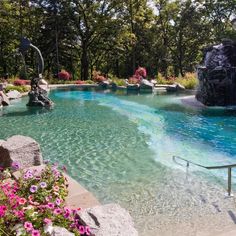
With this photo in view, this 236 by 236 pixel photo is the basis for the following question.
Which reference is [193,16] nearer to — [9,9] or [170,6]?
[170,6]

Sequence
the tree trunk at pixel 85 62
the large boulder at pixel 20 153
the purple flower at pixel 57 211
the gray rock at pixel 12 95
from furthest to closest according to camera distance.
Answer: the tree trunk at pixel 85 62 < the gray rock at pixel 12 95 < the large boulder at pixel 20 153 < the purple flower at pixel 57 211

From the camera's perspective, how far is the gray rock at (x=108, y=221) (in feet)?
12.6

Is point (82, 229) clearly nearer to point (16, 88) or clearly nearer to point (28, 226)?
point (28, 226)

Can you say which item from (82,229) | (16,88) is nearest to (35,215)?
(82,229)

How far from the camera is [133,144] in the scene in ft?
35.2

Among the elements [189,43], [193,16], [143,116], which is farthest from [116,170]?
[189,43]

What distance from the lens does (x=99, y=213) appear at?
13.5 feet

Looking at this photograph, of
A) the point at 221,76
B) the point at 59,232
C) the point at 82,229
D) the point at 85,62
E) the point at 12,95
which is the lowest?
the point at 82,229

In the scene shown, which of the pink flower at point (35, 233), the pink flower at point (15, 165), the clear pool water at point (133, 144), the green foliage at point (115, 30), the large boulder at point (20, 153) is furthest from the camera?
the green foliage at point (115, 30)

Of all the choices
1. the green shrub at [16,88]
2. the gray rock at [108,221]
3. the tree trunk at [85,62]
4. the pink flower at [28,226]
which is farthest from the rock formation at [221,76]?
the tree trunk at [85,62]

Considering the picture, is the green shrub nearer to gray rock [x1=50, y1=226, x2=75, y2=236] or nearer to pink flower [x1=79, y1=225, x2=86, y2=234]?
pink flower [x1=79, y1=225, x2=86, y2=234]

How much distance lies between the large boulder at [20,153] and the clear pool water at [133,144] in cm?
124

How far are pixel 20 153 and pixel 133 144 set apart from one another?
4.55 meters

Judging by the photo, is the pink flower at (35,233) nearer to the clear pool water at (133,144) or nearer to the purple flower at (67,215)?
the purple flower at (67,215)
